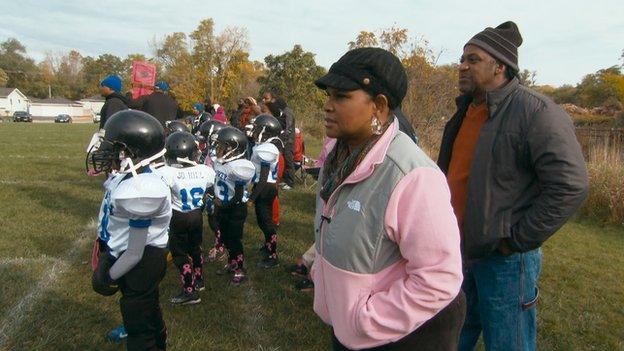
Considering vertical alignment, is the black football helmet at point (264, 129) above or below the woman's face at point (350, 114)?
below

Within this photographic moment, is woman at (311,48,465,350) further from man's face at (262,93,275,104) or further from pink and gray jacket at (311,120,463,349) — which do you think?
man's face at (262,93,275,104)

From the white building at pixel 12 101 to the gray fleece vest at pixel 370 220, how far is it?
9565cm

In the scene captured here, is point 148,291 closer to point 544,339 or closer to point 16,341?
point 16,341

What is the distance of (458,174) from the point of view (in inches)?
115

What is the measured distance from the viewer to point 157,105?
28.7 feet

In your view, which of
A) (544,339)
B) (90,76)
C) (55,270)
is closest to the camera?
(544,339)

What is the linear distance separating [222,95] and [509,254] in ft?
147

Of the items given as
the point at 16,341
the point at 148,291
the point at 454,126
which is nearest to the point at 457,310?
the point at 454,126

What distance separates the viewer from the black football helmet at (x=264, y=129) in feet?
21.7

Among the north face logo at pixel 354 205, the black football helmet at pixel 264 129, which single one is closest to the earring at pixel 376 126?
the north face logo at pixel 354 205

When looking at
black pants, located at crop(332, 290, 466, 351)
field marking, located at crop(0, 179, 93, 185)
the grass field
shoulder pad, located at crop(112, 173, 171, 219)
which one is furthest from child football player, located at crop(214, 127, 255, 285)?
field marking, located at crop(0, 179, 93, 185)

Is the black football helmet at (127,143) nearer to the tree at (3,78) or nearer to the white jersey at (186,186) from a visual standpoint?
the white jersey at (186,186)

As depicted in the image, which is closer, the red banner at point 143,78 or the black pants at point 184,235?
the black pants at point 184,235

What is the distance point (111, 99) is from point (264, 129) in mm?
2849
